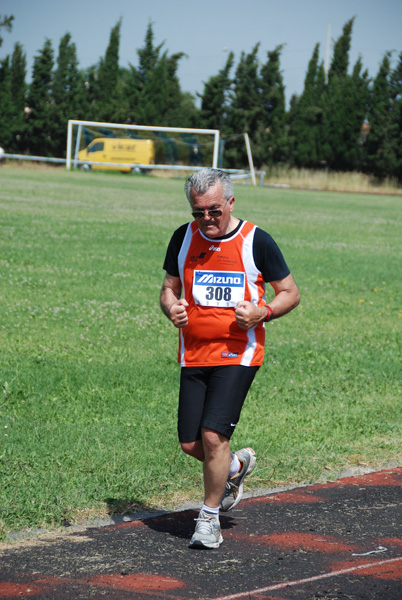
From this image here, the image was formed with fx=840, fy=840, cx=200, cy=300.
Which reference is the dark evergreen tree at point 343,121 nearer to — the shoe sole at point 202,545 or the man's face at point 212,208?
the man's face at point 212,208

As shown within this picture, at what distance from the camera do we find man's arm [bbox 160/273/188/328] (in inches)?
175

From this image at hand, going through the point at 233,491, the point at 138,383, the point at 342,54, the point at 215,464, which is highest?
the point at 342,54

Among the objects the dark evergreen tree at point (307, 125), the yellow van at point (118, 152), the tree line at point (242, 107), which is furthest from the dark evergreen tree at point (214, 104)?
the yellow van at point (118, 152)

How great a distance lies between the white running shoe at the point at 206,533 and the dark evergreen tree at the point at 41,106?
6218 centimetres

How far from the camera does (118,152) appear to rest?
57.8 meters

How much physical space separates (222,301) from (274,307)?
0.29 m

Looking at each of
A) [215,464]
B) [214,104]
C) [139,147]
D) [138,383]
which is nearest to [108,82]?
[214,104]

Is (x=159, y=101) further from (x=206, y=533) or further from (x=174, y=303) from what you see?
(x=206, y=533)

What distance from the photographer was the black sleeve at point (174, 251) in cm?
472

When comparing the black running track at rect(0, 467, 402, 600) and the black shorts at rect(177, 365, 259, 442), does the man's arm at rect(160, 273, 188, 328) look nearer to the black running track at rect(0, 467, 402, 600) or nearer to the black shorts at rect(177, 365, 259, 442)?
the black shorts at rect(177, 365, 259, 442)

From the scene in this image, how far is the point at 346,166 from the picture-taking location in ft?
211

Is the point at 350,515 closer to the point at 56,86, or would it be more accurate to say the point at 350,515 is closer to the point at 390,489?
the point at 390,489

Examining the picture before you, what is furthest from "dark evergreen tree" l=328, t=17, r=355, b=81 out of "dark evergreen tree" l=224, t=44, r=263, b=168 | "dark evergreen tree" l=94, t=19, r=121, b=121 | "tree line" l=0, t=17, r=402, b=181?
"dark evergreen tree" l=94, t=19, r=121, b=121

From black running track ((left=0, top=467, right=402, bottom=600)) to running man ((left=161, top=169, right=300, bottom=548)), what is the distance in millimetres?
263
